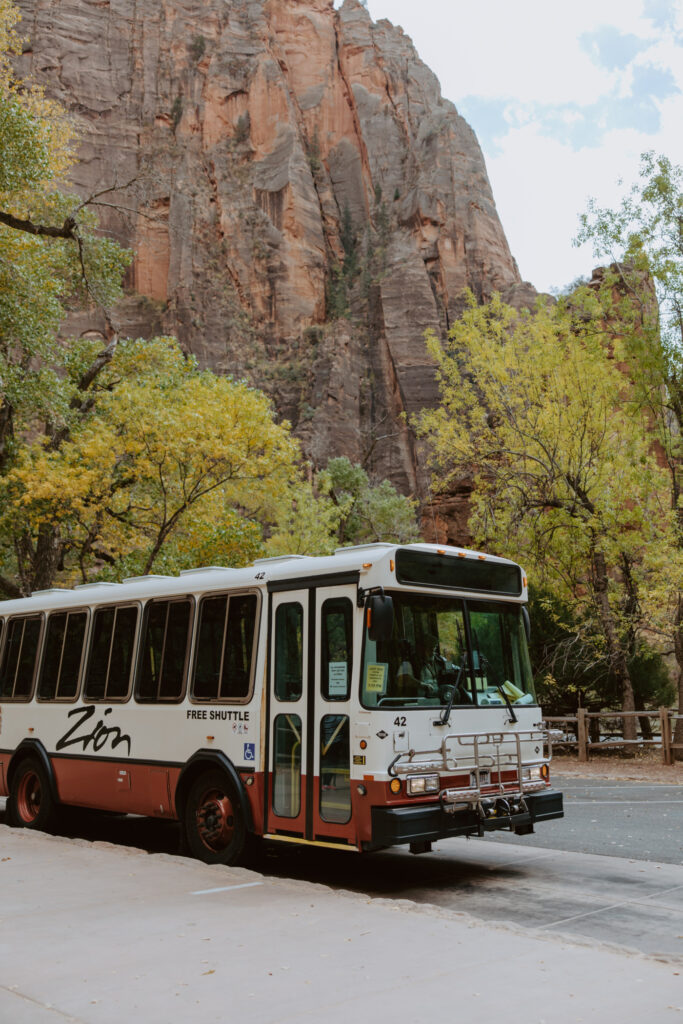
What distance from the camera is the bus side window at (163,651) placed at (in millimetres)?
9570

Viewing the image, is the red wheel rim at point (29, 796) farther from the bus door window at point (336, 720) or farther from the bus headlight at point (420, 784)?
the bus headlight at point (420, 784)

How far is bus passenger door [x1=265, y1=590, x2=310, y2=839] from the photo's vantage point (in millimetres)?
8031

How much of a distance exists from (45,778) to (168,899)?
4.83 meters

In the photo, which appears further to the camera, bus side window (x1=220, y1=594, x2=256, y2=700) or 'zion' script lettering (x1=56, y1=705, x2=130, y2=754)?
'zion' script lettering (x1=56, y1=705, x2=130, y2=754)

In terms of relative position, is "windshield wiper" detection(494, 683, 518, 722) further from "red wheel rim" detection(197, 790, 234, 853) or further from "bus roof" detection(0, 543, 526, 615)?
"red wheel rim" detection(197, 790, 234, 853)

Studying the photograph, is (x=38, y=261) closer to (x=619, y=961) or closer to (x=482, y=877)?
(x=482, y=877)

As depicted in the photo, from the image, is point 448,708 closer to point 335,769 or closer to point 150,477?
point 335,769

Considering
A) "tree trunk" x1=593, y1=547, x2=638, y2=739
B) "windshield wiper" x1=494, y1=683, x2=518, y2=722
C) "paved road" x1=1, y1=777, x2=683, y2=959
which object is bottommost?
"paved road" x1=1, y1=777, x2=683, y2=959

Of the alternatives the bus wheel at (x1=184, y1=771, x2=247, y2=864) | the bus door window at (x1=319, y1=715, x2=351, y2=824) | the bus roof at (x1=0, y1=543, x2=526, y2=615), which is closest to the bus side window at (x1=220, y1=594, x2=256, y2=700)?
the bus roof at (x1=0, y1=543, x2=526, y2=615)

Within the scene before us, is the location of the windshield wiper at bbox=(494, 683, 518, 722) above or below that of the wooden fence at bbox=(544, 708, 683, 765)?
below

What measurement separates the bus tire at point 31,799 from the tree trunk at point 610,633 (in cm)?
1414

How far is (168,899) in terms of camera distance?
7031 millimetres

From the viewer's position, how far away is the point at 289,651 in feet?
27.5

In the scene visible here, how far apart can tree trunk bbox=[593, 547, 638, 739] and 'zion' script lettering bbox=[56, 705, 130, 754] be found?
46.0 ft
